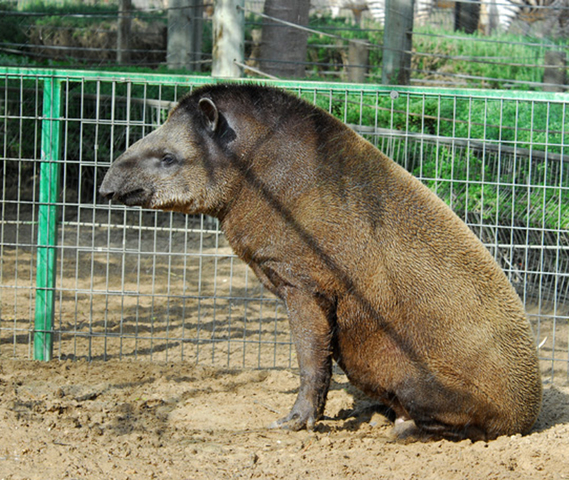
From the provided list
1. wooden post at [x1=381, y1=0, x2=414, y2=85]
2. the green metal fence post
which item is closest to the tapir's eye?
the green metal fence post

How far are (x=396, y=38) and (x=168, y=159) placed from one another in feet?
16.8

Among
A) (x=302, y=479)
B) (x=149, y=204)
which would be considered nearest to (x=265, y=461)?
(x=302, y=479)

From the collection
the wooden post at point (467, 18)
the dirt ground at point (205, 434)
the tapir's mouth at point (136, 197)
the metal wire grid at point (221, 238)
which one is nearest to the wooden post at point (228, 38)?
the metal wire grid at point (221, 238)

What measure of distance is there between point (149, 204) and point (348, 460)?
6.98ft

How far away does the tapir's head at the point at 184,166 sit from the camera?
15.2 feet

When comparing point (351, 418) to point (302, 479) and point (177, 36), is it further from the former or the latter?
point (177, 36)

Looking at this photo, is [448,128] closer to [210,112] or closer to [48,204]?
[210,112]

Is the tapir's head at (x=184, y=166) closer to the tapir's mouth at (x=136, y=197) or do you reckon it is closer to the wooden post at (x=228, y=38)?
the tapir's mouth at (x=136, y=197)

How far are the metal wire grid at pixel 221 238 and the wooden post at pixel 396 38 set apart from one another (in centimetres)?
49

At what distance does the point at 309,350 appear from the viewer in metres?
4.40

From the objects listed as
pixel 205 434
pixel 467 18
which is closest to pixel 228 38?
pixel 205 434

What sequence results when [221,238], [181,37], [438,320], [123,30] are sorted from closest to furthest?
[438,320] → [221,238] → [181,37] → [123,30]

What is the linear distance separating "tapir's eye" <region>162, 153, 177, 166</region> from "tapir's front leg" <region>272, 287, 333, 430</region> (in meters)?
1.16

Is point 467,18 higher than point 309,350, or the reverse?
point 467,18
